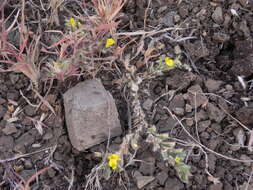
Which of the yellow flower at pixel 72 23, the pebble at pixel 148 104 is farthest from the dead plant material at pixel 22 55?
the pebble at pixel 148 104

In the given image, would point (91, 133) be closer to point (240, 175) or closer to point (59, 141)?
point (59, 141)

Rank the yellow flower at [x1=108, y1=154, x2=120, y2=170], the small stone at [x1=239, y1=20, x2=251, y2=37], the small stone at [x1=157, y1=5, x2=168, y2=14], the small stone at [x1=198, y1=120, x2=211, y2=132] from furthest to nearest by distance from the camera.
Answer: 1. the small stone at [x1=157, y1=5, x2=168, y2=14]
2. the small stone at [x1=239, y1=20, x2=251, y2=37]
3. the small stone at [x1=198, y1=120, x2=211, y2=132]
4. the yellow flower at [x1=108, y1=154, x2=120, y2=170]

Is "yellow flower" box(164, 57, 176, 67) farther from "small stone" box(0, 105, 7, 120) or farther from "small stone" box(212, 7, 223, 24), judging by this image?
"small stone" box(0, 105, 7, 120)

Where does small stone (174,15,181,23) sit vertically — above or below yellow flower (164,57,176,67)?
above

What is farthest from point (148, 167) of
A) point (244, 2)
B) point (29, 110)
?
point (244, 2)

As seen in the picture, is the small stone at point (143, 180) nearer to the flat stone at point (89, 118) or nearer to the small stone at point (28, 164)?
the flat stone at point (89, 118)

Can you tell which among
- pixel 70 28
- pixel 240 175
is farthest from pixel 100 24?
pixel 240 175

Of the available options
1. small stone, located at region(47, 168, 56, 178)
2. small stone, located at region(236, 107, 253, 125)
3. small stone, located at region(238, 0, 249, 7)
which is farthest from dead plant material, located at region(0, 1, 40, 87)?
small stone, located at region(238, 0, 249, 7)
